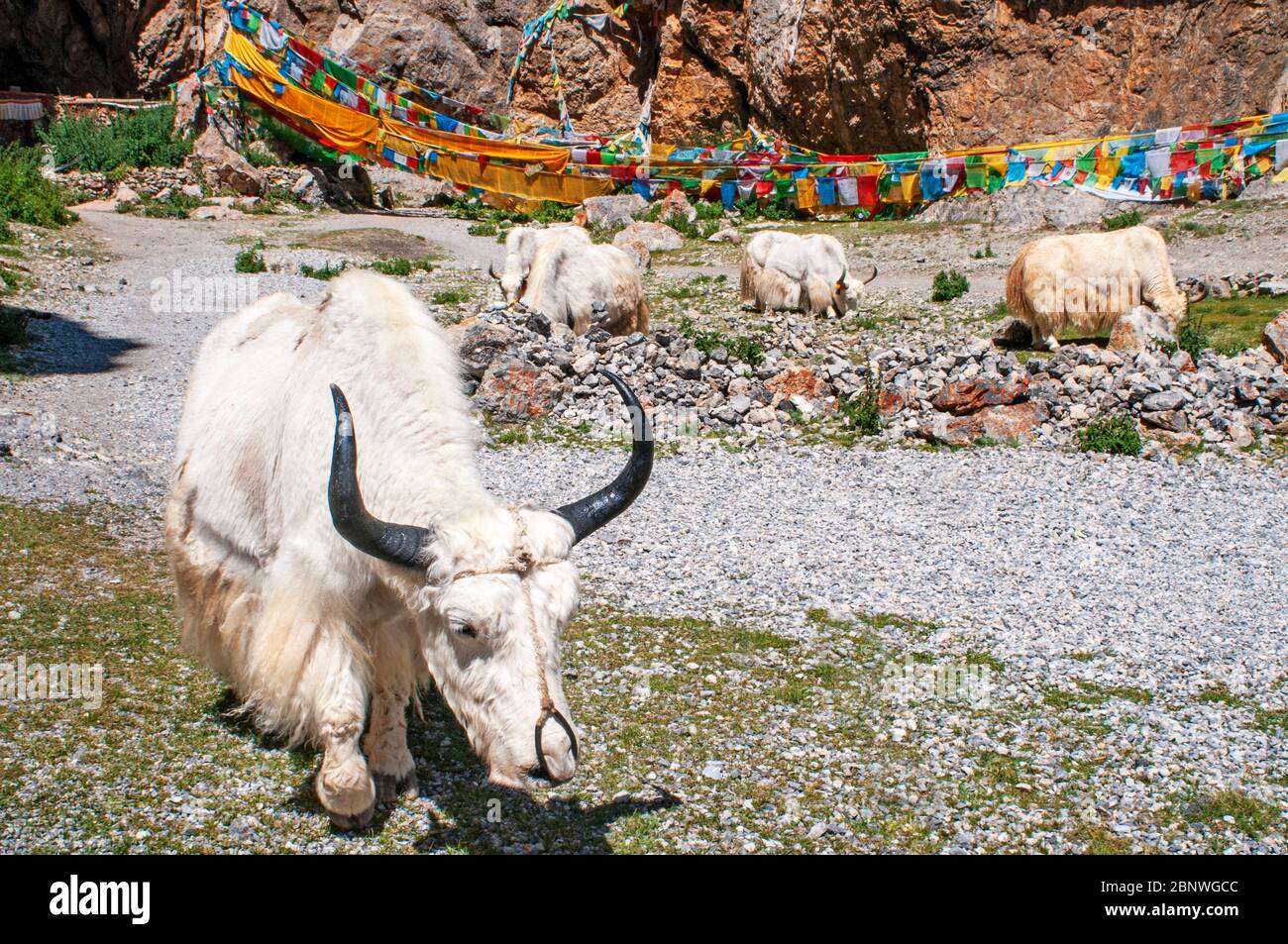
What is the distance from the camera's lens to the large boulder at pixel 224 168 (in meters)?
25.4

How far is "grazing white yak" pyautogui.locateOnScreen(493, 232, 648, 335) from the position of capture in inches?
610

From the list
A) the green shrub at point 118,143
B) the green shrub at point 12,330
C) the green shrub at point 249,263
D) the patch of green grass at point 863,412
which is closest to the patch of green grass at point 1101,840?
the patch of green grass at point 863,412

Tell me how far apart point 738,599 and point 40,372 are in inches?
365

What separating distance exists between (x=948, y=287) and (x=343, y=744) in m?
15.1

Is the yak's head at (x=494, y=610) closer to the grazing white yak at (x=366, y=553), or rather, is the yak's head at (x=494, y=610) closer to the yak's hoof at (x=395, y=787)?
the grazing white yak at (x=366, y=553)

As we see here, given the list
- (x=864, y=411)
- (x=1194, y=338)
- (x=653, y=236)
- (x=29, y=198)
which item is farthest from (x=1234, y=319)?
(x=29, y=198)

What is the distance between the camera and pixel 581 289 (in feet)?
51.3

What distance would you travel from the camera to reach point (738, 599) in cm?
743

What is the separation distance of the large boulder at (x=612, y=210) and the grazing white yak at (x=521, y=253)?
9.03m

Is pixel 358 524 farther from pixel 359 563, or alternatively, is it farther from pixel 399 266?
pixel 399 266

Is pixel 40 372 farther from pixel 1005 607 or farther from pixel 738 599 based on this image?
pixel 1005 607

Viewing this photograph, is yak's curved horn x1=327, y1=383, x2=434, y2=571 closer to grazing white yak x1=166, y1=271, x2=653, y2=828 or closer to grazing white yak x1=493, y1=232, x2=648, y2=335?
grazing white yak x1=166, y1=271, x2=653, y2=828

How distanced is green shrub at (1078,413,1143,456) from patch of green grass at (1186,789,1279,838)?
6.32 meters

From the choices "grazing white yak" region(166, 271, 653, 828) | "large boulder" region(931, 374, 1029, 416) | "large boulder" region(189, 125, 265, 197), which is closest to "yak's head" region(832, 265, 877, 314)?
"large boulder" region(931, 374, 1029, 416)
